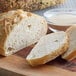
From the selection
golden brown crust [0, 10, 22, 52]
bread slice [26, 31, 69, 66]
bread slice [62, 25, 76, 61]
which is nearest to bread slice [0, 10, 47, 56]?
golden brown crust [0, 10, 22, 52]

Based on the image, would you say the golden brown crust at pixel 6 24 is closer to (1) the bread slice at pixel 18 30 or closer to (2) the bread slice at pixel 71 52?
(1) the bread slice at pixel 18 30

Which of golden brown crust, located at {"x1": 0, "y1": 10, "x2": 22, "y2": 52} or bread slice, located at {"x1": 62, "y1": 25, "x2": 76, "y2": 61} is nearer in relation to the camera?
bread slice, located at {"x1": 62, "y1": 25, "x2": 76, "y2": 61}

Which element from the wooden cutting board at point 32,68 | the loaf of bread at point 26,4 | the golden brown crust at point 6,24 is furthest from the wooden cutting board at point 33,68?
the loaf of bread at point 26,4

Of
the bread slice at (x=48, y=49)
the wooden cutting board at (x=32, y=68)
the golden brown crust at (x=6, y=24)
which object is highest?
the golden brown crust at (x=6, y=24)

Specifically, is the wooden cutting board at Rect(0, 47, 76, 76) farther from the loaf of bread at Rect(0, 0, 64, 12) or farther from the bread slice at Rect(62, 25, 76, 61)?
the loaf of bread at Rect(0, 0, 64, 12)

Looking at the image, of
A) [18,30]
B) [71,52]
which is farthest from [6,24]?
[71,52]

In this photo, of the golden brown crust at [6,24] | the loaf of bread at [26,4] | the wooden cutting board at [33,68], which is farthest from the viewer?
the loaf of bread at [26,4]
